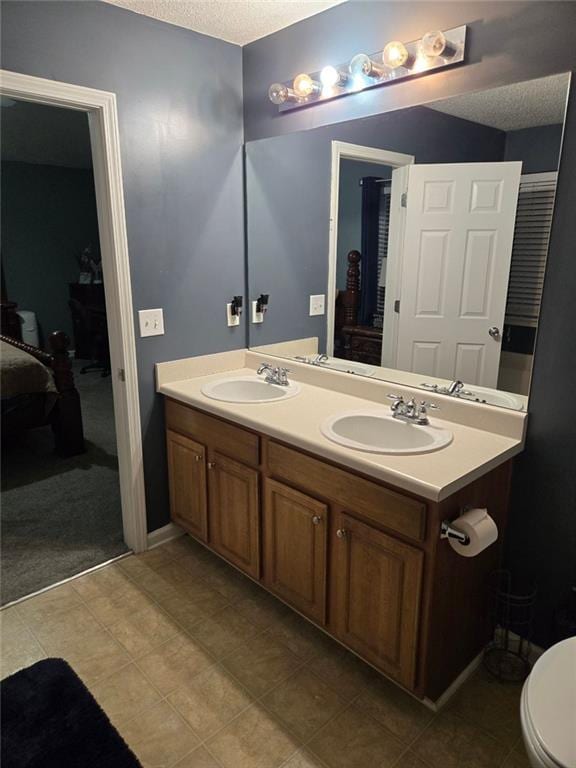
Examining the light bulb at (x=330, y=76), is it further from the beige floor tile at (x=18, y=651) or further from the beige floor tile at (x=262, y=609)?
the beige floor tile at (x=18, y=651)

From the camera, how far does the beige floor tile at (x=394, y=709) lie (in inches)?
61.4

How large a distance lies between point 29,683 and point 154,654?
0.41 meters

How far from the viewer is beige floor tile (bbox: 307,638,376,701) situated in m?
1.71

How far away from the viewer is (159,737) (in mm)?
1534

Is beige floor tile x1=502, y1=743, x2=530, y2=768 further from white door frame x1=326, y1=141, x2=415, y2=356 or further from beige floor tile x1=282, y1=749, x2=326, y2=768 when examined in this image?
white door frame x1=326, y1=141, x2=415, y2=356

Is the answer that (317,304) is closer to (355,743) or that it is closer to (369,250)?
(369,250)

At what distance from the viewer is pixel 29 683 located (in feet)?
5.60

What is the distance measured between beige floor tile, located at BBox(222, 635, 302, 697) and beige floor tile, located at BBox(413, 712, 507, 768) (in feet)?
1.60

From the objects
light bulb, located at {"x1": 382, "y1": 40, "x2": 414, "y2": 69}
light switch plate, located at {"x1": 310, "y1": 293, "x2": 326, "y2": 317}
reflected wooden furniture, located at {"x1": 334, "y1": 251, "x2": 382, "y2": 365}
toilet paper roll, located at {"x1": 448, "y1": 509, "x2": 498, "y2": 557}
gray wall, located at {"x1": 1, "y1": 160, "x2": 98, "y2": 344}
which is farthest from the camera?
gray wall, located at {"x1": 1, "y1": 160, "x2": 98, "y2": 344}

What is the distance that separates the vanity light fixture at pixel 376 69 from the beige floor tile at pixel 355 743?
7.03 feet

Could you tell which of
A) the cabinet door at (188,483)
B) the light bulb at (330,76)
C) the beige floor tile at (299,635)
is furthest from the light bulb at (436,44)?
the beige floor tile at (299,635)

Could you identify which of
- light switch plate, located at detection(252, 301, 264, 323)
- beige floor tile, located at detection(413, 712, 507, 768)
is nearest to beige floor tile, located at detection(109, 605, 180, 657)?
beige floor tile, located at detection(413, 712, 507, 768)

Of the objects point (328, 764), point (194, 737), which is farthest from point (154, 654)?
point (328, 764)

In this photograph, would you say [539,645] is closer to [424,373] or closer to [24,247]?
[424,373]
